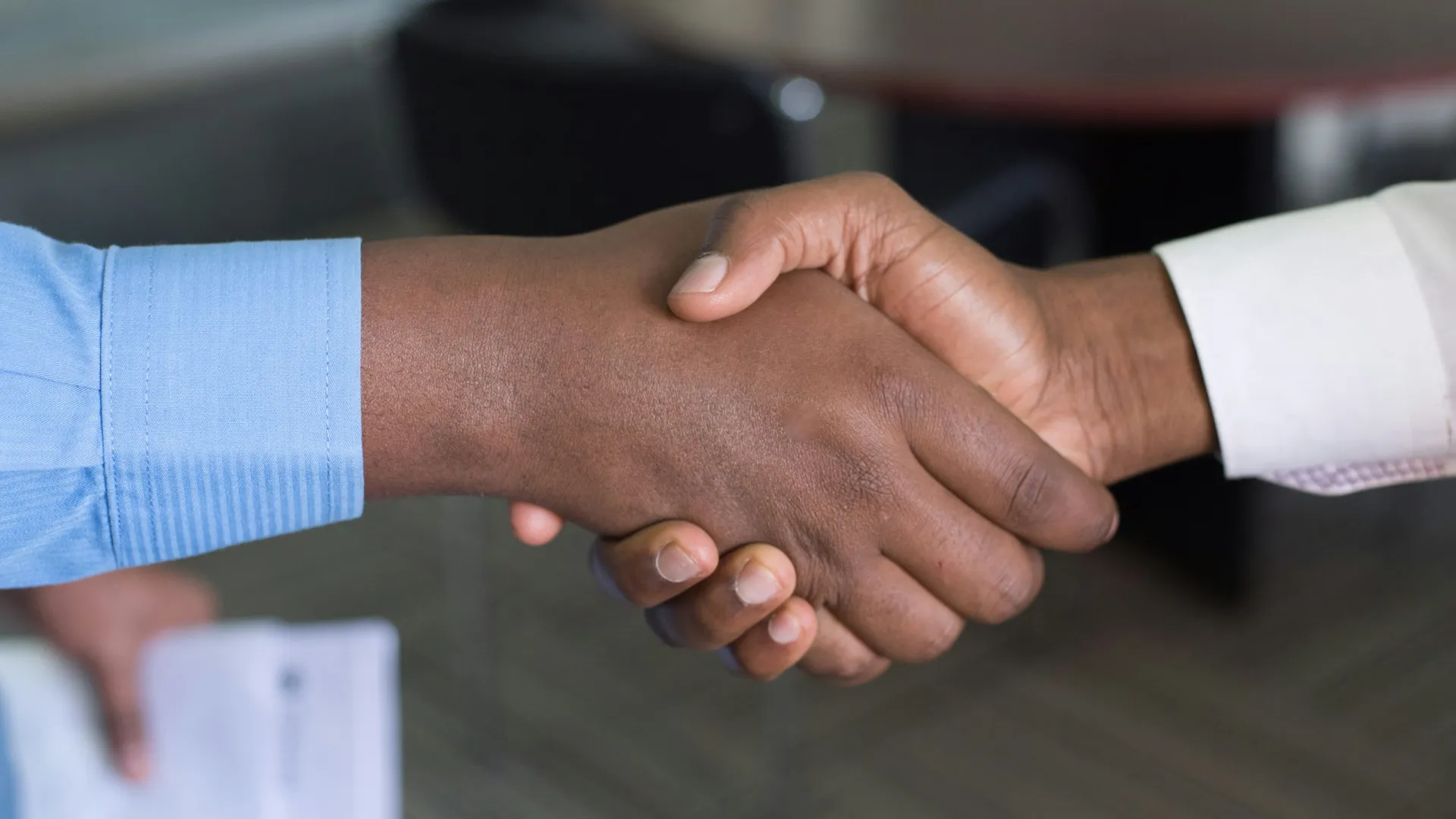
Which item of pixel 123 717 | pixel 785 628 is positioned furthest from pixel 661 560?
pixel 123 717

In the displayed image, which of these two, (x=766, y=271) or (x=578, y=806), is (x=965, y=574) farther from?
(x=578, y=806)

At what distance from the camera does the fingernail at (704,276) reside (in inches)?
38.5

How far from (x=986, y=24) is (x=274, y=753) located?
132 centimetres

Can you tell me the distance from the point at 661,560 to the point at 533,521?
0.11m

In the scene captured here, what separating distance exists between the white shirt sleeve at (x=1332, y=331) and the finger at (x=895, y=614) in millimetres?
254

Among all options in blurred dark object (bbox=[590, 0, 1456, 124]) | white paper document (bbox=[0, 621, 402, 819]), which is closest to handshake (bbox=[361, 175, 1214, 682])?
white paper document (bbox=[0, 621, 402, 819])

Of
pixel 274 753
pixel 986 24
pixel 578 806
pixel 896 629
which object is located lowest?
pixel 578 806

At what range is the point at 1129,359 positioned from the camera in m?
1.12

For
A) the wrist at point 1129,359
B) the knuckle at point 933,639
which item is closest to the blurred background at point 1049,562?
the wrist at point 1129,359

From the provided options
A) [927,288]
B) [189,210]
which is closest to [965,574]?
[927,288]

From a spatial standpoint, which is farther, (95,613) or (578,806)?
(578,806)

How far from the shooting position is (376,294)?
3.17 ft

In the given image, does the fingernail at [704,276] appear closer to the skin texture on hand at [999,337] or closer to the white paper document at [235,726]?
the skin texture on hand at [999,337]

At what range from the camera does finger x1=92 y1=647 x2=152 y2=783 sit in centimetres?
119
